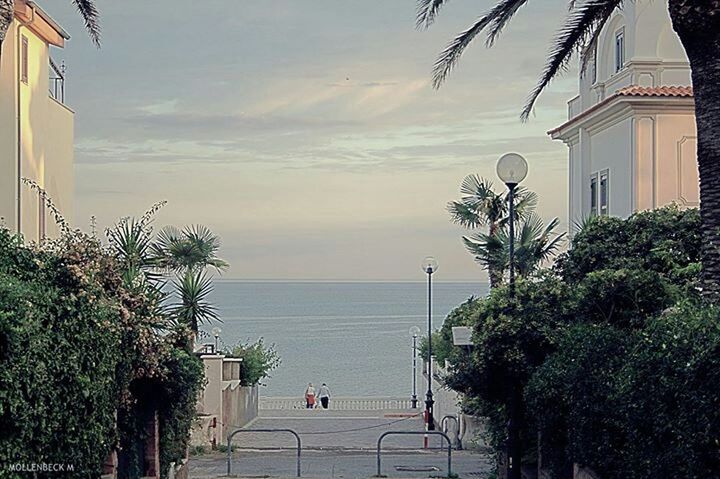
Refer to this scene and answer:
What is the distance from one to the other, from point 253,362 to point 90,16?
63.7ft

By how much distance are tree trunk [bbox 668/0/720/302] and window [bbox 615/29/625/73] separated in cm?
1695

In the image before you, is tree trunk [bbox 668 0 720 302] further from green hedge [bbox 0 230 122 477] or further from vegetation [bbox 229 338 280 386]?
vegetation [bbox 229 338 280 386]

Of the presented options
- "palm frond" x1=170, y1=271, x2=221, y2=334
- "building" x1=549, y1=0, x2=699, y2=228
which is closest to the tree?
"palm frond" x1=170, y1=271, x2=221, y2=334

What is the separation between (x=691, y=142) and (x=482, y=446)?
9.80 m

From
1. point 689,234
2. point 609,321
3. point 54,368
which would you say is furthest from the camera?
point 689,234

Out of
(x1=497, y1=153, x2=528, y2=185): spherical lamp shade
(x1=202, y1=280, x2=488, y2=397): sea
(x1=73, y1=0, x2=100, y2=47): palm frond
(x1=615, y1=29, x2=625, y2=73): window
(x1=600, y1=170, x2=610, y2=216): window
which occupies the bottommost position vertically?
(x1=202, y1=280, x2=488, y2=397): sea

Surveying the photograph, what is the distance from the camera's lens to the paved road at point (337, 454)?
70.0 ft

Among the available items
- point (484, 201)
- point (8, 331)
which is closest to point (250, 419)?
point (484, 201)

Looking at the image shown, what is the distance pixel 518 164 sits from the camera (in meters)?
16.7

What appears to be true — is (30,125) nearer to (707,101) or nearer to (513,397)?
(513,397)

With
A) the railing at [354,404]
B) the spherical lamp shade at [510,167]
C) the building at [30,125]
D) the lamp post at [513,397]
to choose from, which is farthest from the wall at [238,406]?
the spherical lamp shade at [510,167]

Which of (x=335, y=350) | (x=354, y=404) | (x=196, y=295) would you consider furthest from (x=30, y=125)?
(x=335, y=350)

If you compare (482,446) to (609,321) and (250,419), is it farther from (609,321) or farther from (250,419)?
(250,419)

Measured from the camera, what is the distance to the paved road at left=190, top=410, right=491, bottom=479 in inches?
840
